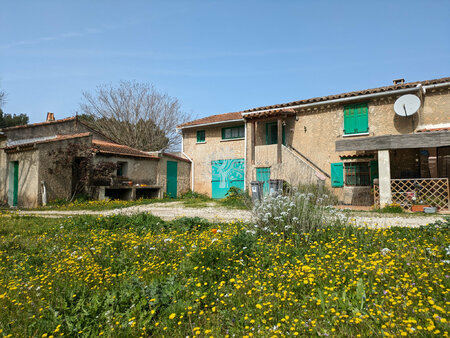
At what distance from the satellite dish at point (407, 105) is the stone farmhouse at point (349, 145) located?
69 cm

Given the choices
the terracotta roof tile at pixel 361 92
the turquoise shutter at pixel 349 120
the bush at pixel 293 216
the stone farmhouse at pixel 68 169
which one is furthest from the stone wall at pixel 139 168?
the bush at pixel 293 216

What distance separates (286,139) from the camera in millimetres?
14367

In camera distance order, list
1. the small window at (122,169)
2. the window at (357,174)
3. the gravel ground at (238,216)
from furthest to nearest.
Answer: the small window at (122,169)
the window at (357,174)
the gravel ground at (238,216)

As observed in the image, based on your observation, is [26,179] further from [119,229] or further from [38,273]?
[38,273]

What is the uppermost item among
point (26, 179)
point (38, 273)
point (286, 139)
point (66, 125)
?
point (66, 125)

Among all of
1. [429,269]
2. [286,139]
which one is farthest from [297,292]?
[286,139]

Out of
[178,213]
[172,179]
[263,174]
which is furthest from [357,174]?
[172,179]

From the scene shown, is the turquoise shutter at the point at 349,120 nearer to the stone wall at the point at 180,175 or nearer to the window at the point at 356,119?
the window at the point at 356,119

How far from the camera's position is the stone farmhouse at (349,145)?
30.8 ft

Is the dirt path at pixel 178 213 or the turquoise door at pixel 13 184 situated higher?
the turquoise door at pixel 13 184

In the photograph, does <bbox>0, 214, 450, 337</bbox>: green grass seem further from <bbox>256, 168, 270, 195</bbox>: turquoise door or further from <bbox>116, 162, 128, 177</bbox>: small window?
<bbox>116, 162, 128, 177</bbox>: small window

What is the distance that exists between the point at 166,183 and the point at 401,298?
1524 cm

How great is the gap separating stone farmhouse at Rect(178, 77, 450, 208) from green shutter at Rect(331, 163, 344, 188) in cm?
4

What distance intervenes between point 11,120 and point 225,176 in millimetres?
25705
